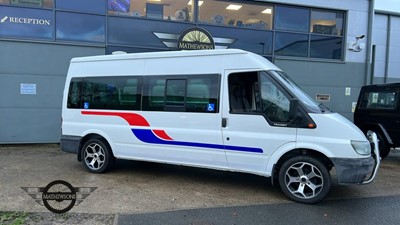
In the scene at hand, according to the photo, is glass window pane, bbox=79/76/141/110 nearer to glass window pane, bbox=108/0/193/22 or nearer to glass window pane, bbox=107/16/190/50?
glass window pane, bbox=107/16/190/50

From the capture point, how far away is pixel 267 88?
5.49m

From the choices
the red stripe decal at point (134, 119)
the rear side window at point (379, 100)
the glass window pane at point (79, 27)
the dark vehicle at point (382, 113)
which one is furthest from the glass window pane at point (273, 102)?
the glass window pane at point (79, 27)

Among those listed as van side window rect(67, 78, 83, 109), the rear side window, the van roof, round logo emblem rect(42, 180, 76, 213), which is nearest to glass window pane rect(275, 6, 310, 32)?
the rear side window

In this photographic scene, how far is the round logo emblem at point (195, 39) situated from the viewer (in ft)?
37.0

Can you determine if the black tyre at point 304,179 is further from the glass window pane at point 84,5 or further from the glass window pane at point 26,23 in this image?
the glass window pane at point 26,23

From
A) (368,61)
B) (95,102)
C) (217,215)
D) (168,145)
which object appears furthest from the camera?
(368,61)

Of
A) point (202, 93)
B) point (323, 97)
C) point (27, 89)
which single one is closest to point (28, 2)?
point (27, 89)

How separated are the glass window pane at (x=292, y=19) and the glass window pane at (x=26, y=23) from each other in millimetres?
7488

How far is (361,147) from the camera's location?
5.11 meters

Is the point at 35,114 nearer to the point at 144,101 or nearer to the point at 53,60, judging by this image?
the point at 53,60

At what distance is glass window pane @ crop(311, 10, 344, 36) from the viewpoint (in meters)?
12.6

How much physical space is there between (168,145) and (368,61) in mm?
9889

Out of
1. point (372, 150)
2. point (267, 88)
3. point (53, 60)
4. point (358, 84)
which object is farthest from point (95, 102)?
point (358, 84)

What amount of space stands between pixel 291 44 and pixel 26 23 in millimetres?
8672
